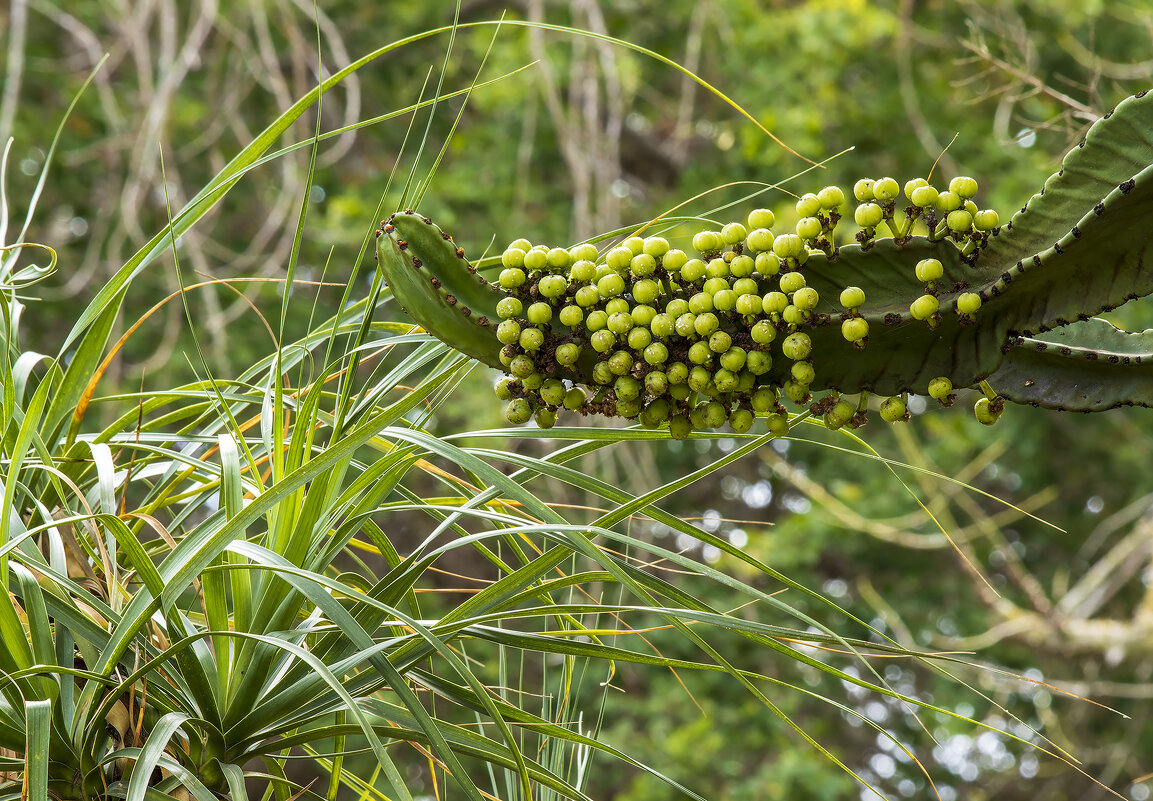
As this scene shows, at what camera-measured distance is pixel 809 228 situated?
1.75ft

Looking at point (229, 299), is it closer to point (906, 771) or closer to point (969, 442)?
point (969, 442)

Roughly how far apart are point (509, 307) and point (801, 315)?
5.8 inches

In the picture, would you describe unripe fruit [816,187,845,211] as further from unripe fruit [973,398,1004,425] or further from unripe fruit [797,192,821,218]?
unripe fruit [973,398,1004,425]

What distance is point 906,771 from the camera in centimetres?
452

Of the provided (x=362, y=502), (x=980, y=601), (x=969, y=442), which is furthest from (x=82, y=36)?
(x=980, y=601)

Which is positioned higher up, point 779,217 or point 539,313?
point 539,313

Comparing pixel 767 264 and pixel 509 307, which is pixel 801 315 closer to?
pixel 767 264

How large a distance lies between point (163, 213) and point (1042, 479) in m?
3.53

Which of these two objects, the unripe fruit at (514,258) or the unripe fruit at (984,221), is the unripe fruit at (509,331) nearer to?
the unripe fruit at (514,258)

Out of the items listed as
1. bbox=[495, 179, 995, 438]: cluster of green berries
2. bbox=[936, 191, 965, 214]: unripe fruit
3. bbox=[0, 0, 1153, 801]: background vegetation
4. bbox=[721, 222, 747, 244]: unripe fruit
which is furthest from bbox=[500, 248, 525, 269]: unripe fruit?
bbox=[0, 0, 1153, 801]: background vegetation

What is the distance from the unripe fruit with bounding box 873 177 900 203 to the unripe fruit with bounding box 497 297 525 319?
0.19 metres

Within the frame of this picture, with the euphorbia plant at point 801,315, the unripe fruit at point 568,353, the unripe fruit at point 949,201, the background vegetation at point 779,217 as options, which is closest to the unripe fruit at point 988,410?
the euphorbia plant at point 801,315

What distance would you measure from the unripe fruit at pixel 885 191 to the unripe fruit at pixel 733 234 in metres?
0.07

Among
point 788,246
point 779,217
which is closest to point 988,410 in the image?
point 788,246
